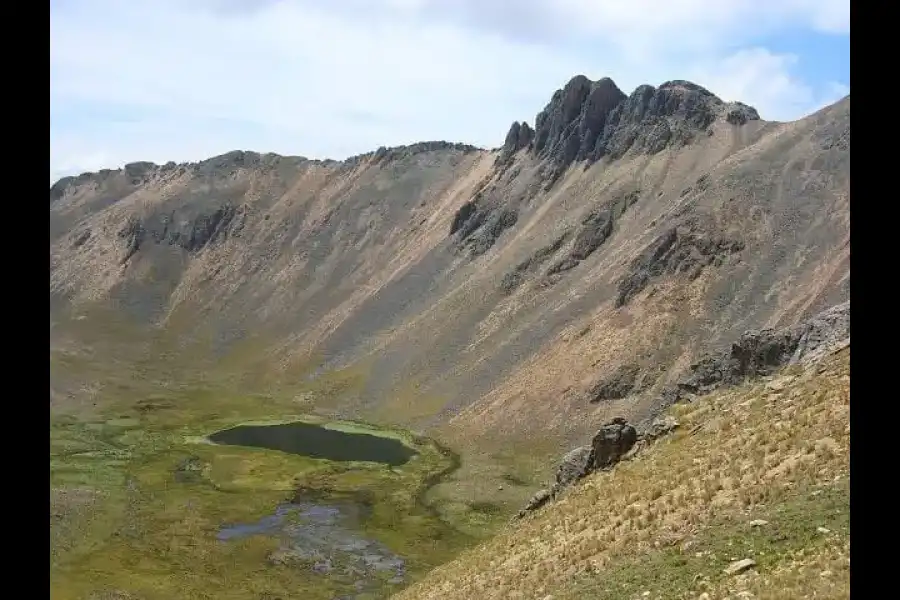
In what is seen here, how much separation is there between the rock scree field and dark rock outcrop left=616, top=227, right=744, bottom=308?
35cm

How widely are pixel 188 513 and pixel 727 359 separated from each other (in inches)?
2122

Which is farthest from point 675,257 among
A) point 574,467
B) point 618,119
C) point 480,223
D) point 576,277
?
point 480,223

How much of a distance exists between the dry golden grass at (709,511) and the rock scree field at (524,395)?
0.49ft

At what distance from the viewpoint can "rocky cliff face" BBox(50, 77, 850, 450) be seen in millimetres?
92062

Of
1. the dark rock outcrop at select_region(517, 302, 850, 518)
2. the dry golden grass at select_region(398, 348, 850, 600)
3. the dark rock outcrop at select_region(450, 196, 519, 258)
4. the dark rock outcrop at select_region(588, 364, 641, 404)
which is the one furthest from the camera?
the dark rock outcrop at select_region(450, 196, 519, 258)

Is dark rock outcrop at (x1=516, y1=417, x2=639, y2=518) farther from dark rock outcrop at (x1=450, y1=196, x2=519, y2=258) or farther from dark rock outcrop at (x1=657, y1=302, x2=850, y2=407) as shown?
dark rock outcrop at (x1=450, y1=196, x2=519, y2=258)

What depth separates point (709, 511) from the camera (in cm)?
2491

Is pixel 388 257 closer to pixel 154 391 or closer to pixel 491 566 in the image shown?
pixel 154 391

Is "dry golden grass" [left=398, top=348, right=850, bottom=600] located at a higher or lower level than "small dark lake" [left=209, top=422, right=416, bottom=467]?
higher

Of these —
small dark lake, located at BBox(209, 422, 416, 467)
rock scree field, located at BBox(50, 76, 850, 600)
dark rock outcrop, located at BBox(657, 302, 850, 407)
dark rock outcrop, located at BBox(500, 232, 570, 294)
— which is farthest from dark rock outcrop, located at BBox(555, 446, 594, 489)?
dark rock outcrop, located at BBox(500, 232, 570, 294)

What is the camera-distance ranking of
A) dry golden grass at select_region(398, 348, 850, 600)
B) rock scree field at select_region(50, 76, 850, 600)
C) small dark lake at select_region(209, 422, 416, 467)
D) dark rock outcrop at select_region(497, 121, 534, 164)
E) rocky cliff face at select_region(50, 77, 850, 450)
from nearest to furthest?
dry golden grass at select_region(398, 348, 850, 600), rock scree field at select_region(50, 76, 850, 600), rocky cliff face at select_region(50, 77, 850, 450), small dark lake at select_region(209, 422, 416, 467), dark rock outcrop at select_region(497, 121, 534, 164)

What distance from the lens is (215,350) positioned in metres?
179

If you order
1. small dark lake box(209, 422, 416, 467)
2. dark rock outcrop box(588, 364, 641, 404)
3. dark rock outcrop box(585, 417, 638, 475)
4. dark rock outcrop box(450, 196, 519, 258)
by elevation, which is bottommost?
small dark lake box(209, 422, 416, 467)
